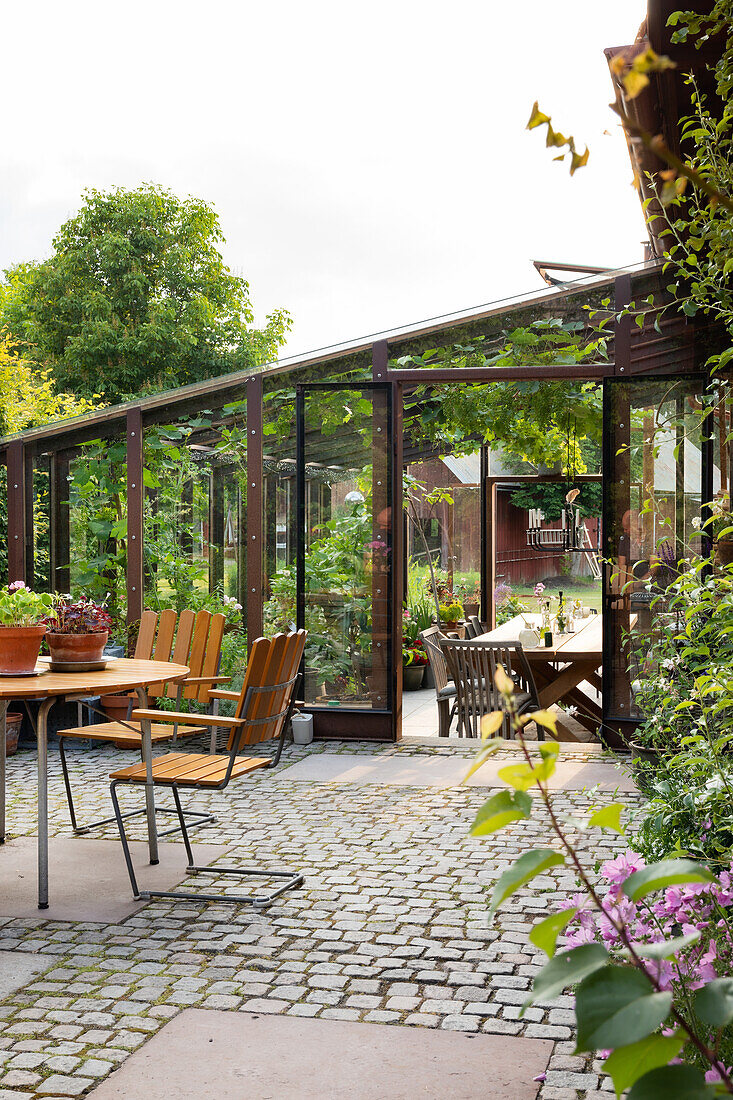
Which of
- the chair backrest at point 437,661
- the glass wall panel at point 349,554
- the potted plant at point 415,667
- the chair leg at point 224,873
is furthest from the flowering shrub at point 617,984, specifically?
the potted plant at point 415,667

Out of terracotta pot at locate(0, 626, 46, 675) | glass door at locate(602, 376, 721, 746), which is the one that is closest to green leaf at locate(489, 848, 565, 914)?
terracotta pot at locate(0, 626, 46, 675)

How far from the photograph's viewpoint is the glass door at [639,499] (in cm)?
698

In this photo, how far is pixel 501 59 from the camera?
7.78ft

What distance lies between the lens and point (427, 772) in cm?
647

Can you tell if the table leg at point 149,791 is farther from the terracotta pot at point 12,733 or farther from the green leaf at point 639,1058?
the green leaf at point 639,1058

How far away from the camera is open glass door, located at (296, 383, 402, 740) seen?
745 cm

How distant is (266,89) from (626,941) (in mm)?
38475

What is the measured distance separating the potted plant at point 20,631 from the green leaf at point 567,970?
4091 millimetres

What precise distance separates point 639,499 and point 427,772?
2317 millimetres

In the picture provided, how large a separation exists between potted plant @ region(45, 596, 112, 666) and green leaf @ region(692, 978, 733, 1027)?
426 cm

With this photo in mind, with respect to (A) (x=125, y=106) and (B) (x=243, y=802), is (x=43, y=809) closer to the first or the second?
(B) (x=243, y=802)

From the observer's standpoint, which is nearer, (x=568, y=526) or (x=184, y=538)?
(x=184, y=538)

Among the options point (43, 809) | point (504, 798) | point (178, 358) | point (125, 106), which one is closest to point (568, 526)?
point (43, 809)

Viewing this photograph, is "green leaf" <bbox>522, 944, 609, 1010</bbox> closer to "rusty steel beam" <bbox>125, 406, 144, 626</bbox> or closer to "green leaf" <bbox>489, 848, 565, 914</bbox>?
"green leaf" <bbox>489, 848, 565, 914</bbox>
